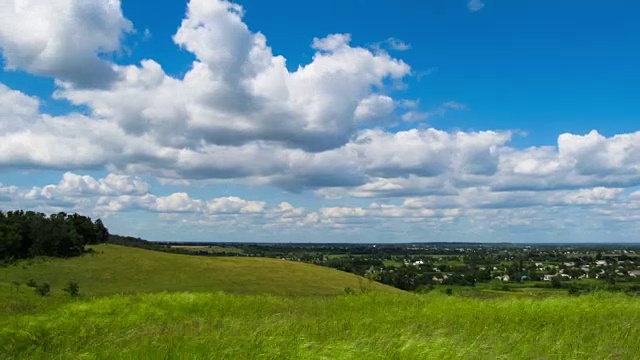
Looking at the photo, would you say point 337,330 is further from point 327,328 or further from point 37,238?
point 37,238

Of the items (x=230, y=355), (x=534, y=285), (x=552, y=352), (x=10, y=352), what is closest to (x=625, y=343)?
(x=552, y=352)

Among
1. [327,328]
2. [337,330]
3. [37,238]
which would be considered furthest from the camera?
[37,238]

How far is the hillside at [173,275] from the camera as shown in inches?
2499

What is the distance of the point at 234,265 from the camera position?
8419 centimetres

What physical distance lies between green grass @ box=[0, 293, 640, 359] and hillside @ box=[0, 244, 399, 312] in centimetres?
3656

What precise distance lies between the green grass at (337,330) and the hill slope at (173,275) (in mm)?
37054

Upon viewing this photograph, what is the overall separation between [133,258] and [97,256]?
6779 millimetres

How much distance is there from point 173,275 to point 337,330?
63.9m

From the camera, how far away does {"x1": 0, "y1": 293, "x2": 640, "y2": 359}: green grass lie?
9.55m

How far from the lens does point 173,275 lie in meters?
73.1

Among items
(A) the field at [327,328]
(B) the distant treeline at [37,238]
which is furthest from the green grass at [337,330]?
(B) the distant treeline at [37,238]

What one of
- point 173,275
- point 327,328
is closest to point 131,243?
point 173,275

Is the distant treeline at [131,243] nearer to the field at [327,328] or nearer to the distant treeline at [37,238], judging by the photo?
the distant treeline at [37,238]

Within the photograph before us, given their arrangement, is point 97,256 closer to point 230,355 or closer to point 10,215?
point 10,215
